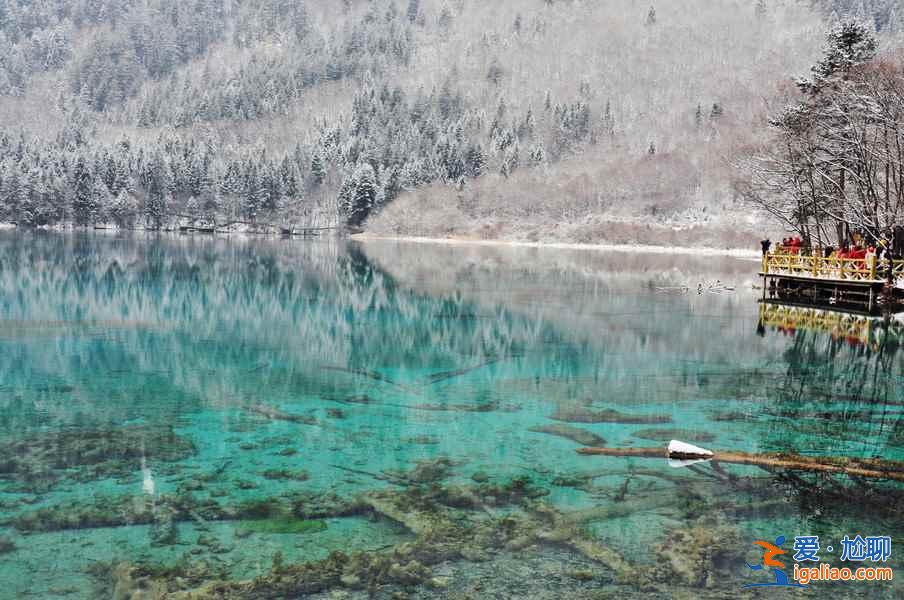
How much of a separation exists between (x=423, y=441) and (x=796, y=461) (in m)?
7.18

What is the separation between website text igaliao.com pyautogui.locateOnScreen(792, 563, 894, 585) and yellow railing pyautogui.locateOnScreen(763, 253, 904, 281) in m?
→ 33.1

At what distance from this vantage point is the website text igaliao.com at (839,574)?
10.1m

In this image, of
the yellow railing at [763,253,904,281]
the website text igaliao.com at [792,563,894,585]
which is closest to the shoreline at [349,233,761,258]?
the yellow railing at [763,253,904,281]

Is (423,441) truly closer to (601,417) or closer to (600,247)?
(601,417)

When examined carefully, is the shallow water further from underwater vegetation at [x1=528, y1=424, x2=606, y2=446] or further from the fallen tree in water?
the fallen tree in water

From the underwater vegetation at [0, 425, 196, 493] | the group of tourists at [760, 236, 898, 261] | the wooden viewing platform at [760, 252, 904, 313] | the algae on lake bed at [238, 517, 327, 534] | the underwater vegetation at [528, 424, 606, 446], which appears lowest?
the algae on lake bed at [238, 517, 327, 534]

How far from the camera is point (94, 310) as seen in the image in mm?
34875

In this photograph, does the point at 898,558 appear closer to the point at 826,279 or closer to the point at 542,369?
the point at 542,369

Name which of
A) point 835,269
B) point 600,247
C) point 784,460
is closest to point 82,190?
point 600,247

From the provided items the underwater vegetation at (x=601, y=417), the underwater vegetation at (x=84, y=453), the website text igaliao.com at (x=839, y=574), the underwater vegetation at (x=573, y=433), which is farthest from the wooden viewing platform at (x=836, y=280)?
the underwater vegetation at (x=84, y=453)

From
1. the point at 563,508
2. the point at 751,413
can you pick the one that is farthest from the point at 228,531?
the point at 751,413

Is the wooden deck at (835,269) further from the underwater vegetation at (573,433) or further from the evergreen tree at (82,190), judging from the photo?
the evergreen tree at (82,190)

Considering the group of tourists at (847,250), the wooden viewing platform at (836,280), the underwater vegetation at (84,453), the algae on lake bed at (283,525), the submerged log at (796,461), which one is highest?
the group of tourists at (847,250)

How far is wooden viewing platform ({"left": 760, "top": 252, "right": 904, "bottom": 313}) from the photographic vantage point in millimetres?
40281
